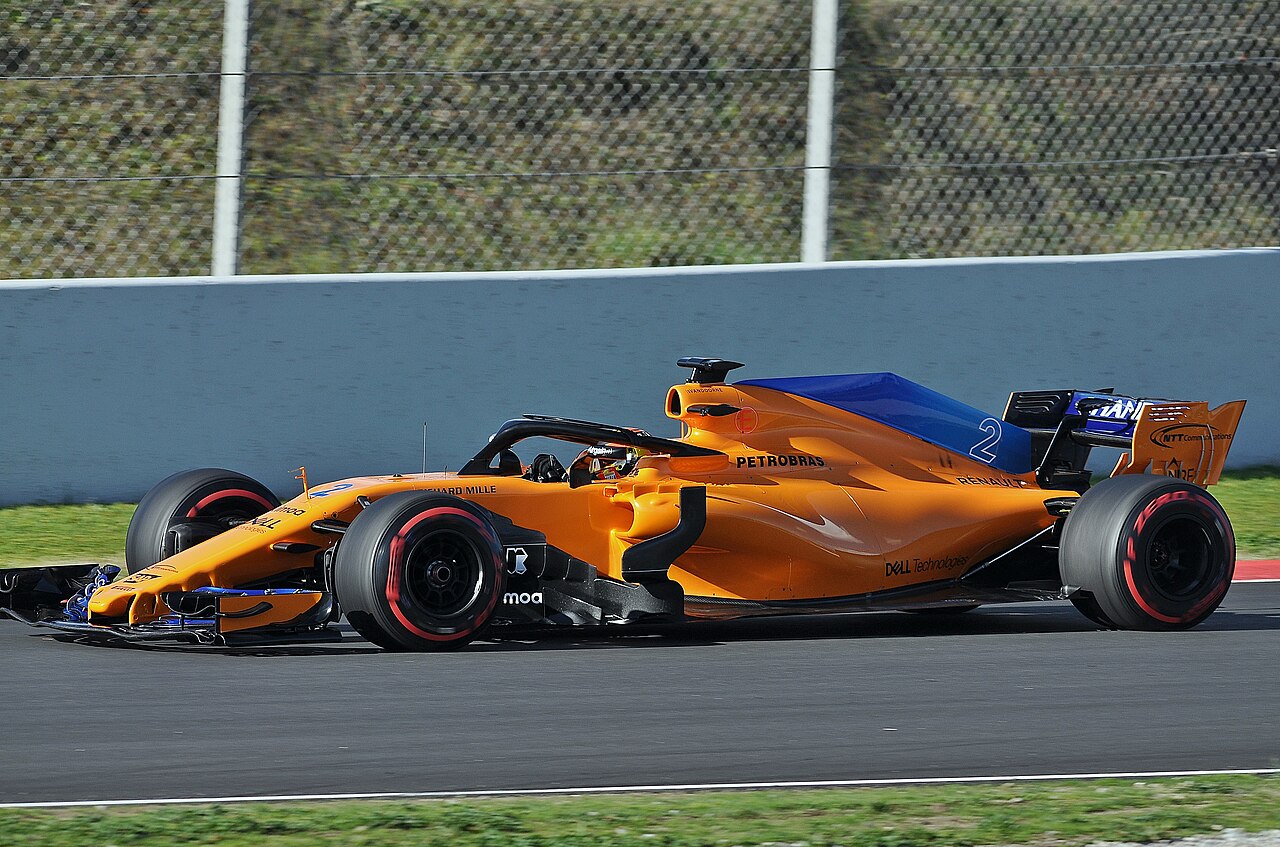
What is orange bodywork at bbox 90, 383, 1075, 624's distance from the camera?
7746mm

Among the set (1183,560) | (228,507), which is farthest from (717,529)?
(228,507)

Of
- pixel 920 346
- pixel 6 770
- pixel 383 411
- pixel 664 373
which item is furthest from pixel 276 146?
pixel 6 770

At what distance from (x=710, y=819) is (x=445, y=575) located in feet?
8.94

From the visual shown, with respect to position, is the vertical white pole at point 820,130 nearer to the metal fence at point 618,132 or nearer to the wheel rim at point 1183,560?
the metal fence at point 618,132

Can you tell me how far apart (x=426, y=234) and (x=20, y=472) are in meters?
2.88

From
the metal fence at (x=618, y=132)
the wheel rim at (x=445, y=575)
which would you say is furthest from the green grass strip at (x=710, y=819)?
the metal fence at (x=618, y=132)

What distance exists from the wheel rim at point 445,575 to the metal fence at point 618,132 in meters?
4.68

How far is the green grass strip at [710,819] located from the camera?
4.73 m

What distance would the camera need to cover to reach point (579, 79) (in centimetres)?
1266

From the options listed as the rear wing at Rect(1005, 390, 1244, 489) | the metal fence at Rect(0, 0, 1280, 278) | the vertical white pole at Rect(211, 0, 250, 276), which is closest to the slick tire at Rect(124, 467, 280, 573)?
the vertical white pole at Rect(211, 0, 250, 276)

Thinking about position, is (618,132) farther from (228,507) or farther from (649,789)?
(649,789)

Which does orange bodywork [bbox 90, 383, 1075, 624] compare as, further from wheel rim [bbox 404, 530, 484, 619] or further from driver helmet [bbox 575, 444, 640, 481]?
wheel rim [bbox 404, 530, 484, 619]

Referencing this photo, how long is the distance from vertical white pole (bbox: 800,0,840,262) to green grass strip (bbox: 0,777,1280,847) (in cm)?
720

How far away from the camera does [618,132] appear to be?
41.6 ft
